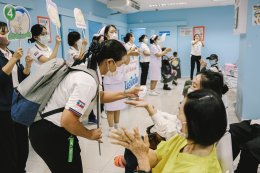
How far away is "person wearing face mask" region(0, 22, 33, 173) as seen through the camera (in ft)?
5.89

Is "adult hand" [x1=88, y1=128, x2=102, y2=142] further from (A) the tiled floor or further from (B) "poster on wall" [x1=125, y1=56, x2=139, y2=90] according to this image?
(B) "poster on wall" [x1=125, y1=56, x2=139, y2=90]

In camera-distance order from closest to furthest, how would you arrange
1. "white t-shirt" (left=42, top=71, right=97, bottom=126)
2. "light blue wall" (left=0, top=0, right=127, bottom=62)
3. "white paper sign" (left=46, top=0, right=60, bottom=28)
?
"white t-shirt" (left=42, top=71, right=97, bottom=126), "white paper sign" (left=46, top=0, right=60, bottom=28), "light blue wall" (left=0, top=0, right=127, bottom=62)

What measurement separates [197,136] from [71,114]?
60 cm

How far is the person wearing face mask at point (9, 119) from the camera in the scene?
70.6 inches

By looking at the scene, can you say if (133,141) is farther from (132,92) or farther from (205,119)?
(132,92)

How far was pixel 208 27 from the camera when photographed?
856 cm

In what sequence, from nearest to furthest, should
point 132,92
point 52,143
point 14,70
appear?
1. point 52,143
2. point 132,92
3. point 14,70

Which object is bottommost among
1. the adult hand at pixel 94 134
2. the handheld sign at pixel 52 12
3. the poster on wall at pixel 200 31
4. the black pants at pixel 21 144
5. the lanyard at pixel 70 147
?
the black pants at pixel 21 144

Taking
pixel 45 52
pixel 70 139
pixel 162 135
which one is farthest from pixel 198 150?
pixel 45 52

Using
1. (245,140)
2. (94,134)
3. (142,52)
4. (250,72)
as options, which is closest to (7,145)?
(94,134)

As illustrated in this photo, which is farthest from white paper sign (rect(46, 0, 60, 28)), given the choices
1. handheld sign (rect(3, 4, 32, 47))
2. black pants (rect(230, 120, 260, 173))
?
black pants (rect(230, 120, 260, 173))

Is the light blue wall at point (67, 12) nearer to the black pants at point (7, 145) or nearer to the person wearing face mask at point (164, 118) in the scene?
the black pants at point (7, 145)

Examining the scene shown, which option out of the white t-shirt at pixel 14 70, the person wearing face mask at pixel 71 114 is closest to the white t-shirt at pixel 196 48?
the white t-shirt at pixel 14 70

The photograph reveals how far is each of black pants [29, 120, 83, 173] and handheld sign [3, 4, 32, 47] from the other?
1003mm
